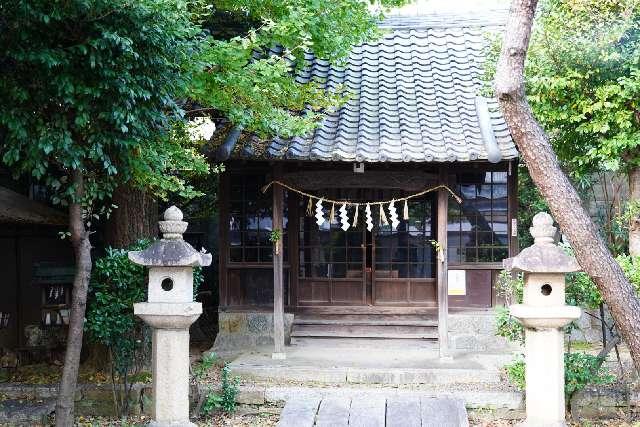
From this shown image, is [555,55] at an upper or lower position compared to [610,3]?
lower

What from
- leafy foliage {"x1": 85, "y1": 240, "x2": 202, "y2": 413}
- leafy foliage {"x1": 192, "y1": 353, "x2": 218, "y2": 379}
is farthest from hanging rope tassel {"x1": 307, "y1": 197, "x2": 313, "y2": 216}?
leafy foliage {"x1": 85, "y1": 240, "x2": 202, "y2": 413}

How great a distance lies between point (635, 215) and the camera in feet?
33.6

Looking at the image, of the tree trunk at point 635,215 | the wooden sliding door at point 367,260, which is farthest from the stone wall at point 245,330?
the tree trunk at point 635,215

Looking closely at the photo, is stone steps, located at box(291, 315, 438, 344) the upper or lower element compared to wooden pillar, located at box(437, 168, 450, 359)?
lower

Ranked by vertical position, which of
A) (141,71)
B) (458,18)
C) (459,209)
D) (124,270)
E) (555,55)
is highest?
(458,18)

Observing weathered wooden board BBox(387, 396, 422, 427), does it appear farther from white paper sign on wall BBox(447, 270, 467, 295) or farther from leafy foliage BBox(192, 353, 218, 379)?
white paper sign on wall BBox(447, 270, 467, 295)

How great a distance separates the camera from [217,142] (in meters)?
11.7

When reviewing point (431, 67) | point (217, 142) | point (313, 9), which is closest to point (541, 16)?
point (313, 9)

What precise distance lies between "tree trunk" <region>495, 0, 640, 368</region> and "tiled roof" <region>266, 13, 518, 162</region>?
3.73 meters

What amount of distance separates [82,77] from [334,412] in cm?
519

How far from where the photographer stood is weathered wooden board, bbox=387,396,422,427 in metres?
8.55

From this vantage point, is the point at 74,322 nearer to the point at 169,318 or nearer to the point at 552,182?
the point at 169,318

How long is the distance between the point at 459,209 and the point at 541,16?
14.4 feet

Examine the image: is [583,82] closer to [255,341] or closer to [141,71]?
[141,71]
